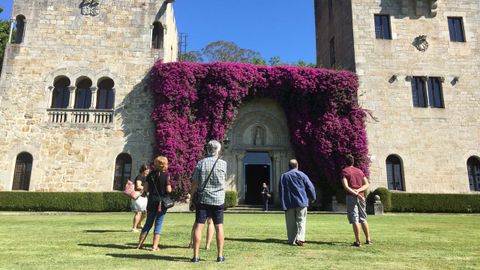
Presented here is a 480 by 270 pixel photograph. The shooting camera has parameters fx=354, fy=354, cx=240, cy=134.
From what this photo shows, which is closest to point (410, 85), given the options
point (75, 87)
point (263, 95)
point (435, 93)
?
point (435, 93)

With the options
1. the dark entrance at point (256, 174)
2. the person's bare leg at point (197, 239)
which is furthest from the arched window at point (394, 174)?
the person's bare leg at point (197, 239)

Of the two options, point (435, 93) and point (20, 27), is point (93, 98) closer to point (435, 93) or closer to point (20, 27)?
point (20, 27)

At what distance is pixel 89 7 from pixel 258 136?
12.6m

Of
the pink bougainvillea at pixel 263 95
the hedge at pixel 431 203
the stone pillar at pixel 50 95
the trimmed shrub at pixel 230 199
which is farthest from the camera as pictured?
the stone pillar at pixel 50 95

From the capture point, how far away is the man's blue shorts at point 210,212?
552 centimetres

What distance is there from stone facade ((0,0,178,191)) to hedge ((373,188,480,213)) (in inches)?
526

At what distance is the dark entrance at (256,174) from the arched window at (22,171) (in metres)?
12.0

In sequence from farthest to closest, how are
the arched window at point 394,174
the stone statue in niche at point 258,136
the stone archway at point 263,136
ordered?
1. the stone statue in niche at point 258,136
2. the stone archway at point 263,136
3. the arched window at point 394,174

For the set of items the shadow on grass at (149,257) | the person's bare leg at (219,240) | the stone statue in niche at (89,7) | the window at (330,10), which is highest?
the window at (330,10)

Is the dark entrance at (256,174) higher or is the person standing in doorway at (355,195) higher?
the dark entrance at (256,174)

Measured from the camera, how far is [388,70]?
69.9 feet

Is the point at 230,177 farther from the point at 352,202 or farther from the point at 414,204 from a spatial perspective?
the point at 352,202

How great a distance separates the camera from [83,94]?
20.6m

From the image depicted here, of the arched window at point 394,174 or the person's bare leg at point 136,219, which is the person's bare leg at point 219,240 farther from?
the arched window at point 394,174
